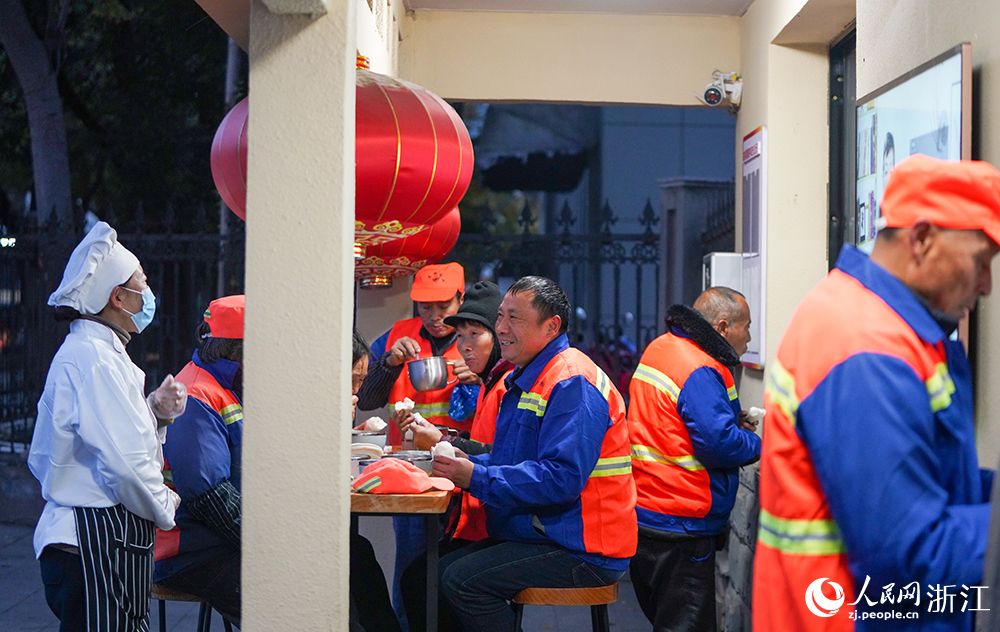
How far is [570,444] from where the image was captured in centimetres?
349

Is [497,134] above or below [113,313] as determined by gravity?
above

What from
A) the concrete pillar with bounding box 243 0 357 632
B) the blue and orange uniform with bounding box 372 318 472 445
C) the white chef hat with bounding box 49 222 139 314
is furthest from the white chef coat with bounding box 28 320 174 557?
the blue and orange uniform with bounding box 372 318 472 445

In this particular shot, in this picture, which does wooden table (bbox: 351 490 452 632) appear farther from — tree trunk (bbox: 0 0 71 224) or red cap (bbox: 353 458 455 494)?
tree trunk (bbox: 0 0 71 224)

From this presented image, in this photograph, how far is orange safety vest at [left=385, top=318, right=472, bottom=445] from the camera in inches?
203

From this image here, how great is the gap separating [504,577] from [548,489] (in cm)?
43

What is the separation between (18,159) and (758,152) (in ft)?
41.2

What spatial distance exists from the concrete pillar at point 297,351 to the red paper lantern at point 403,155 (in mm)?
370

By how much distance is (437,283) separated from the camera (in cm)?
523

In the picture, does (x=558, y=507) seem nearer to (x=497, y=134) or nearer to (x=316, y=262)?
(x=316, y=262)

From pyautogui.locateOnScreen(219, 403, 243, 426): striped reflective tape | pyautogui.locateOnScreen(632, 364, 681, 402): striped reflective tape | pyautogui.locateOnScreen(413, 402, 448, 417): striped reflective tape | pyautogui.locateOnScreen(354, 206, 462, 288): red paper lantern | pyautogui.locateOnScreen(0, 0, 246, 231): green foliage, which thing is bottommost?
pyautogui.locateOnScreen(413, 402, 448, 417): striped reflective tape

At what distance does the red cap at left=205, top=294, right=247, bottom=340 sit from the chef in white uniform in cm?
53

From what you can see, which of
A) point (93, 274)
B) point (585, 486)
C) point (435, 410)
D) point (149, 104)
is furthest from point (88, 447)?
point (149, 104)

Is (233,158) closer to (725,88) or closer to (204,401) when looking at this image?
(204,401)

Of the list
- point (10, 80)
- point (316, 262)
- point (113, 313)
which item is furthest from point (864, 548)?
point (10, 80)
